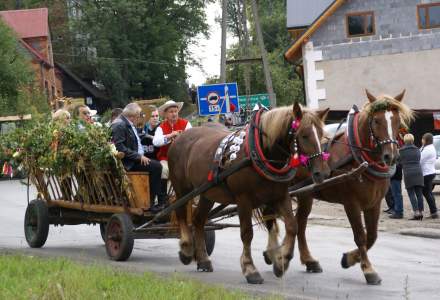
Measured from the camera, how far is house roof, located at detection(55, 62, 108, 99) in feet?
225

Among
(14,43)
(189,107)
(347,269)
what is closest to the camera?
(347,269)

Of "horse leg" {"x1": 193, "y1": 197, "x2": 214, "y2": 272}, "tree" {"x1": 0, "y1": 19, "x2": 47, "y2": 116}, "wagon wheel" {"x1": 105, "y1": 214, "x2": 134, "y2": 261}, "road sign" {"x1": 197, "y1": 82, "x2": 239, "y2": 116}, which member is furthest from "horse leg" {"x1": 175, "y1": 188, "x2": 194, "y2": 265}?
"tree" {"x1": 0, "y1": 19, "x2": 47, "y2": 116}

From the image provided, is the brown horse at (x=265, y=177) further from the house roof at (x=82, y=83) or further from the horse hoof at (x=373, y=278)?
the house roof at (x=82, y=83)

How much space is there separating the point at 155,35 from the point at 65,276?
56683mm

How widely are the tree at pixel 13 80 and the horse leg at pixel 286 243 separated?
3937 centimetres

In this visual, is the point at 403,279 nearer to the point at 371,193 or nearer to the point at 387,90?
the point at 371,193

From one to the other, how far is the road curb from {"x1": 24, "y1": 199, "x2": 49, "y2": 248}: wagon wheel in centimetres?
587

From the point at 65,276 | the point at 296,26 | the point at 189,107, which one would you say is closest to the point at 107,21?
the point at 189,107

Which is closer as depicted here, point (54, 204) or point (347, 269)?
point (347, 269)

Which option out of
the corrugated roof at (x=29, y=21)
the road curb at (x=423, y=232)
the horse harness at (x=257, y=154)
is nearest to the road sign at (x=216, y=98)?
the road curb at (x=423, y=232)

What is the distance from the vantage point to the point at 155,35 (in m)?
63.8

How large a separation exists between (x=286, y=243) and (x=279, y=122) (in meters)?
1.15

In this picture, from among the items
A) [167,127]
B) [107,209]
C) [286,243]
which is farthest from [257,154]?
[107,209]

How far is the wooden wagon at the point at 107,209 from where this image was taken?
10883 mm
